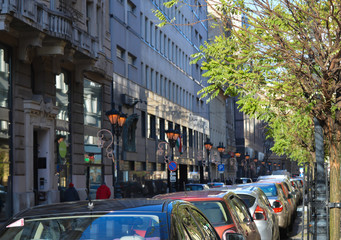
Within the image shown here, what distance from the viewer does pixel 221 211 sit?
9.39 metres

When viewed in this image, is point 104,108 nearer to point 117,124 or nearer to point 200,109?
point 117,124

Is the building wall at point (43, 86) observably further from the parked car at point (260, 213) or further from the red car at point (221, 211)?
the red car at point (221, 211)

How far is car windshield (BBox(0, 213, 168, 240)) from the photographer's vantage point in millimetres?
4902

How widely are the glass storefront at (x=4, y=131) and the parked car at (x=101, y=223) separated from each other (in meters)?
18.4

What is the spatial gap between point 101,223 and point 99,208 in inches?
→ 8.8

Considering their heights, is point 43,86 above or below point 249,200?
above

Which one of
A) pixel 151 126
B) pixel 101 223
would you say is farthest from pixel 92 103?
pixel 101 223

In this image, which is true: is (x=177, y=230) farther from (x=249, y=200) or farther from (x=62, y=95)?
(x=62, y=95)

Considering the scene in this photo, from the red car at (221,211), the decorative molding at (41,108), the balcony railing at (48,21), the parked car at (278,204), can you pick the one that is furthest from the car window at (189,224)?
the decorative molding at (41,108)

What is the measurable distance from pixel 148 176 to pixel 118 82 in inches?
349

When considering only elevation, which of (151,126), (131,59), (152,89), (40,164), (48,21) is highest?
(131,59)

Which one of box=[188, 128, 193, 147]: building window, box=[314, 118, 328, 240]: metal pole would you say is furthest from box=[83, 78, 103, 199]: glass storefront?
box=[188, 128, 193, 147]: building window

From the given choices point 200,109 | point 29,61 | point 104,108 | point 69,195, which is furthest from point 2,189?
point 200,109

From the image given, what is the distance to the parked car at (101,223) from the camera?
4902mm
